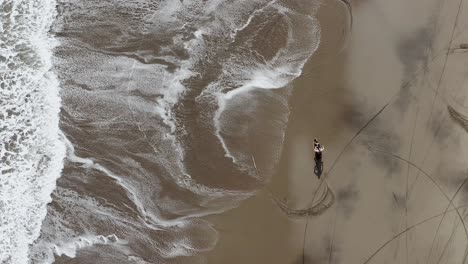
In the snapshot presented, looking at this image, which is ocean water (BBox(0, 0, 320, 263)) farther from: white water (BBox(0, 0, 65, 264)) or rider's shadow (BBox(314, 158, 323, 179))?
rider's shadow (BBox(314, 158, 323, 179))

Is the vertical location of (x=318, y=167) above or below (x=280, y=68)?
below

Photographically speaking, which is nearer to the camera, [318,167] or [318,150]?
[318,150]

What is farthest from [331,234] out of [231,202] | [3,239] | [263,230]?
[3,239]

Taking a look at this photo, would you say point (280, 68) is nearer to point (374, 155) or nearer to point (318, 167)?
point (318, 167)

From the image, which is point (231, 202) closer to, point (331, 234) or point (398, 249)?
point (331, 234)

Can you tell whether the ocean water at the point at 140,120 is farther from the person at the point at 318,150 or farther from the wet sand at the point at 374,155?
the person at the point at 318,150

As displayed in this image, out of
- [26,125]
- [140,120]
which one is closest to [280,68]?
[140,120]

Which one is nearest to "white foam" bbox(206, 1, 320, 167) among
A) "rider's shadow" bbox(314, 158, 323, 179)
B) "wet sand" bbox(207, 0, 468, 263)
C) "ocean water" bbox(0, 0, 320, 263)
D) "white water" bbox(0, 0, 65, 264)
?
"ocean water" bbox(0, 0, 320, 263)

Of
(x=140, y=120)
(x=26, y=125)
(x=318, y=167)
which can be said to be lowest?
(x=26, y=125)
